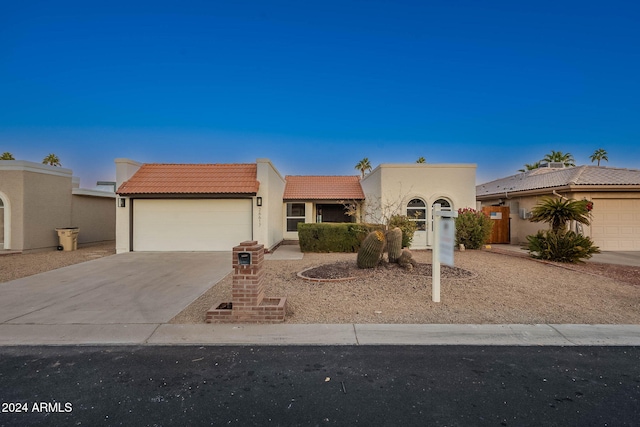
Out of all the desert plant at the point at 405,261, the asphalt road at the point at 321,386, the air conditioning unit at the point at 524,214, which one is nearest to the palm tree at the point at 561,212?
the air conditioning unit at the point at 524,214

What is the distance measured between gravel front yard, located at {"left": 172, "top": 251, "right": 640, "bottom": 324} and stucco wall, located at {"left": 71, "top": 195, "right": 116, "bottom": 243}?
12.7 metres

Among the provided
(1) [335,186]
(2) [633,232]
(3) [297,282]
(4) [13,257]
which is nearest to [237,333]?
(3) [297,282]

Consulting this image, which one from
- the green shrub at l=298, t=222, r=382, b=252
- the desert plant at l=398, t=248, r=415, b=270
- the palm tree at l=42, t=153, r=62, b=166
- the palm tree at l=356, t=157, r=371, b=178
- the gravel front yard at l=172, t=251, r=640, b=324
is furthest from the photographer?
the palm tree at l=356, t=157, r=371, b=178

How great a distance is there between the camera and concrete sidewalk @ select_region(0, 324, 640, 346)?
440 centimetres

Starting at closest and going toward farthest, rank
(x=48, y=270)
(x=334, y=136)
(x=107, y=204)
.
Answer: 1. (x=48, y=270)
2. (x=107, y=204)
3. (x=334, y=136)

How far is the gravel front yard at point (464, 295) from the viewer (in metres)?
5.41

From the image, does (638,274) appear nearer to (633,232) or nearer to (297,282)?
(633,232)

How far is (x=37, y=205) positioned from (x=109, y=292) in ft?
34.8

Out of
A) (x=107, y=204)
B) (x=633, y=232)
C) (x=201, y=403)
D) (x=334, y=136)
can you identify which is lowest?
(x=201, y=403)

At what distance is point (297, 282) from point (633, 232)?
16.0 metres

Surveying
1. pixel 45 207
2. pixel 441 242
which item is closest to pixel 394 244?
pixel 441 242

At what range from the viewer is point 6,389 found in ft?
10.5

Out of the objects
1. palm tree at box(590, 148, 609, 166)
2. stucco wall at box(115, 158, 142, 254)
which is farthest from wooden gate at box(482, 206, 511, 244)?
palm tree at box(590, 148, 609, 166)

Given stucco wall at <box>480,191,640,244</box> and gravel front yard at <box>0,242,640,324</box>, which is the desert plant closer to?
gravel front yard at <box>0,242,640,324</box>
